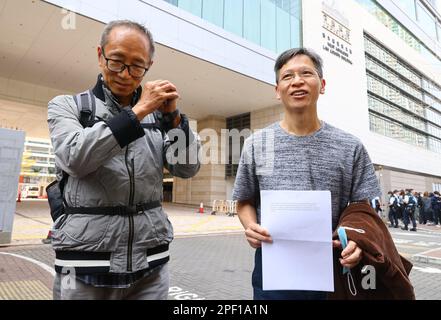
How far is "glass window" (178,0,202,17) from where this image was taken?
16219 millimetres

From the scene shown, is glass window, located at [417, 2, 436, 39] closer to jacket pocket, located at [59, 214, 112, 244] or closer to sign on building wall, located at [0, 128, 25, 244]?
sign on building wall, located at [0, 128, 25, 244]

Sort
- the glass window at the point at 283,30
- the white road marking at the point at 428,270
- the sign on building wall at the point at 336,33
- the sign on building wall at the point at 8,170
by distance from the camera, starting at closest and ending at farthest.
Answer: the white road marking at the point at 428,270, the sign on building wall at the point at 8,170, the glass window at the point at 283,30, the sign on building wall at the point at 336,33

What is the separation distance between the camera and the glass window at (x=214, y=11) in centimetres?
1734

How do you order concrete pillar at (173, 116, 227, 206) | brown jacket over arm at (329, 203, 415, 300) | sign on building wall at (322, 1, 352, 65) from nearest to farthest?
brown jacket over arm at (329, 203, 415, 300) → sign on building wall at (322, 1, 352, 65) → concrete pillar at (173, 116, 227, 206)

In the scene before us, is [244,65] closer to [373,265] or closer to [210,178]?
[210,178]

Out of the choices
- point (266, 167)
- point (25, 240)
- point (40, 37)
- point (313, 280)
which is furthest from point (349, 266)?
point (40, 37)

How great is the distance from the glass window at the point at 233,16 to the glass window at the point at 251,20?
396mm

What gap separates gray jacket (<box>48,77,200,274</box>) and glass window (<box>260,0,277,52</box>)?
67.9 ft

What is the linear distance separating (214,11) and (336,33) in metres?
13.5

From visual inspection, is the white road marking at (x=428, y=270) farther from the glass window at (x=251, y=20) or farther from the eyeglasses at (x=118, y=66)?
the glass window at (x=251, y=20)

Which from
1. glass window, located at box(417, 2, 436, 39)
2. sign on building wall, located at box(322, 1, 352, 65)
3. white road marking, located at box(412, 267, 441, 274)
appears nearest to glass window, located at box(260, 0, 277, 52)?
sign on building wall, located at box(322, 1, 352, 65)

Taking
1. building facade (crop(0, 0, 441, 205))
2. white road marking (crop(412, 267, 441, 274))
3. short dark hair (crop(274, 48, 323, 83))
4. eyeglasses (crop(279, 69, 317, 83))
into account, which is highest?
building facade (crop(0, 0, 441, 205))

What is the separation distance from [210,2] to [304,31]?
8.91 m

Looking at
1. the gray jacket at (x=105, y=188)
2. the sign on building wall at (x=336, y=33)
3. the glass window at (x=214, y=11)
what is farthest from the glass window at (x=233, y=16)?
the gray jacket at (x=105, y=188)
